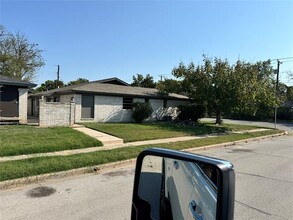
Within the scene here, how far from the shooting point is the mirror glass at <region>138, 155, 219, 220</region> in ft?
5.22

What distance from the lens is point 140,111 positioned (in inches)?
882

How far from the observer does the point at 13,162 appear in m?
7.52

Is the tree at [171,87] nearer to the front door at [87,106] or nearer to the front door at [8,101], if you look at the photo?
the front door at [87,106]

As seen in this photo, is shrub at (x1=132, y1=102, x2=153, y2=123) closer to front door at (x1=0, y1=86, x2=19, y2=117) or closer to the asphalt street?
front door at (x1=0, y1=86, x2=19, y2=117)

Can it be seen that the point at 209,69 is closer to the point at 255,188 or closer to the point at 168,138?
the point at 168,138

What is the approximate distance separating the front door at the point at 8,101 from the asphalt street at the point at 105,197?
11.7 meters

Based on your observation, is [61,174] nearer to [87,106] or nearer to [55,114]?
[55,114]

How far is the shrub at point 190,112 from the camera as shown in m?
25.8

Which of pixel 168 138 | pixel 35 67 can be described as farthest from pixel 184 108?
pixel 35 67

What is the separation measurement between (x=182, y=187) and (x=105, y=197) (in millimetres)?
3770

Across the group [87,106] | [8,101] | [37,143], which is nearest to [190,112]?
[87,106]

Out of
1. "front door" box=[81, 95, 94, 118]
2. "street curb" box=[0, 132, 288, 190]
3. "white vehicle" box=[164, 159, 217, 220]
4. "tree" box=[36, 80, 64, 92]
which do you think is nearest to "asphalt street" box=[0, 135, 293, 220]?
"street curb" box=[0, 132, 288, 190]

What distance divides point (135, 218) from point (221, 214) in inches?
43.4

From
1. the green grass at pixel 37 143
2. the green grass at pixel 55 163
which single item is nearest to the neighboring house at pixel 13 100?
the green grass at pixel 37 143
